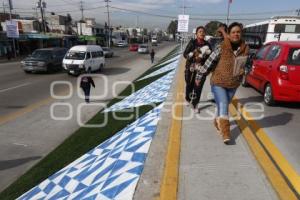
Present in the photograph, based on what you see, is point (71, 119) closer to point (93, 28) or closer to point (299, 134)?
point (299, 134)

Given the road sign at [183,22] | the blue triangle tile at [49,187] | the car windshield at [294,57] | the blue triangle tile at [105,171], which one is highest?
the road sign at [183,22]

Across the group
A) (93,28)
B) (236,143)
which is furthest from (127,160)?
(93,28)

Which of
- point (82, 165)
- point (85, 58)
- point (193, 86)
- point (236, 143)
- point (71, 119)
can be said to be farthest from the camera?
point (85, 58)

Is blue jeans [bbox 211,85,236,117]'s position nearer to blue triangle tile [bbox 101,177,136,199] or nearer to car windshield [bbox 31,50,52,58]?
blue triangle tile [bbox 101,177,136,199]

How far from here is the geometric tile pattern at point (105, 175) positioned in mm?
3625

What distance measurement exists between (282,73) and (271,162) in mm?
3747

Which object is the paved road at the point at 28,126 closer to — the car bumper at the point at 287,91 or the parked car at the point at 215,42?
the parked car at the point at 215,42

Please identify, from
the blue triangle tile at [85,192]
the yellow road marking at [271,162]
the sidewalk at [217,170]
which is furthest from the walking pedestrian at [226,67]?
the blue triangle tile at [85,192]

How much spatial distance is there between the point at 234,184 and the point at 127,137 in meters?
2.61

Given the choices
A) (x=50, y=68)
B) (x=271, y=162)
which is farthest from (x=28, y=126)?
(x=50, y=68)

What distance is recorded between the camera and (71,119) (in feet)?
34.0

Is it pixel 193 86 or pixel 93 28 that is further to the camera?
pixel 93 28

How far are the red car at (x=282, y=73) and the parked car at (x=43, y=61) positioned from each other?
1740 centimetres

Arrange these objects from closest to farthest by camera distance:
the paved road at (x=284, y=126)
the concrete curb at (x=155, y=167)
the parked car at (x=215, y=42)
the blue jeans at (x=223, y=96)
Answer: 1. the concrete curb at (x=155, y=167)
2. the blue jeans at (x=223, y=96)
3. the paved road at (x=284, y=126)
4. the parked car at (x=215, y=42)
